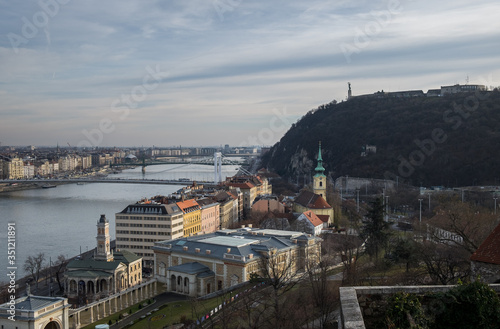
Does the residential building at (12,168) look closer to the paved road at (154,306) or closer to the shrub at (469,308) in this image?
the paved road at (154,306)

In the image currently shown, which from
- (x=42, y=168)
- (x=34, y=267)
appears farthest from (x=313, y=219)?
(x=42, y=168)

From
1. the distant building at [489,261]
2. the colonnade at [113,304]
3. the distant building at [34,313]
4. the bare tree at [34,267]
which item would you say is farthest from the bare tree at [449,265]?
the bare tree at [34,267]

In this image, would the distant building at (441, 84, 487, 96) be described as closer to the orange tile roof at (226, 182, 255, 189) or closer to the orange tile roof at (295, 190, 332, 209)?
the orange tile roof at (226, 182, 255, 189)

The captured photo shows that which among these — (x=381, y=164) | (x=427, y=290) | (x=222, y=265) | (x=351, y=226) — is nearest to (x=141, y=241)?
(x=222, y=265)

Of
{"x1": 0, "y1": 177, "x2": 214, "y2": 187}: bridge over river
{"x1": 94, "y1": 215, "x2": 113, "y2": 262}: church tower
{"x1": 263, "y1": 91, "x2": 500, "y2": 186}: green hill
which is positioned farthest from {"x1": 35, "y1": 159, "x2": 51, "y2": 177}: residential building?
{"x1": 94, "y1": 215, "x2": 113, "y2": 262}: church tower

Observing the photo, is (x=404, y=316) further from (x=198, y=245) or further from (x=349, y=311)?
(x=198, y=245)

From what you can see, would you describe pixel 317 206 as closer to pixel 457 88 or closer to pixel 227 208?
pixel 227 208
